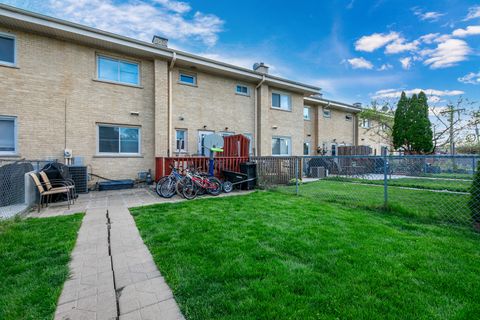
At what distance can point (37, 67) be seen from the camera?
842 centimetres

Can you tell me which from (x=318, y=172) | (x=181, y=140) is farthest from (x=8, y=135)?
(x=318, y=172)

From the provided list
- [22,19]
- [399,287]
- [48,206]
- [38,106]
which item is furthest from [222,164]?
[22,19]

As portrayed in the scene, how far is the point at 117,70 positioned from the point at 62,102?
8.49 ft

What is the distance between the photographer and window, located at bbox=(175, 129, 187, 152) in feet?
36.9

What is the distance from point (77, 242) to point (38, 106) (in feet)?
24.8

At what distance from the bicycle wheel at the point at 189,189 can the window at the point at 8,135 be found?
6.41m

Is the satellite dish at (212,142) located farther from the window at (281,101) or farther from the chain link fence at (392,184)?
the window at (281,101)

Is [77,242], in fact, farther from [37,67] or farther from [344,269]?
[37,67]

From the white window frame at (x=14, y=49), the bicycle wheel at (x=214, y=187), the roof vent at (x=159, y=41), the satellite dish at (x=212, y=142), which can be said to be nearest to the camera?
the white window frame at (x=14, y=49)

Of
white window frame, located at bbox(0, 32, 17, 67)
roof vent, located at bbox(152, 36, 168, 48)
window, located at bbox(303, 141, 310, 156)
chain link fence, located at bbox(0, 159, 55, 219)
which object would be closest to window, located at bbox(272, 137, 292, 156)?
window, located at bbox(303, 141, 310, 156)

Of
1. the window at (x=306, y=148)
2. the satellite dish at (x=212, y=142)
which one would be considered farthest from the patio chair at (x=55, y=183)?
the window at (x=306, y=148)

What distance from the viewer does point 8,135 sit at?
26.5 ft

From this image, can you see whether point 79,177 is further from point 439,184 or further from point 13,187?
point 439,184

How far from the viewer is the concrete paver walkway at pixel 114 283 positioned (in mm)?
1988
